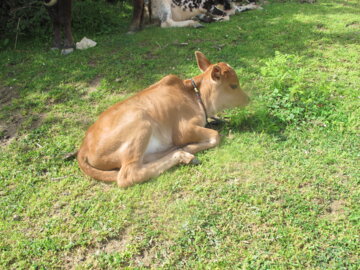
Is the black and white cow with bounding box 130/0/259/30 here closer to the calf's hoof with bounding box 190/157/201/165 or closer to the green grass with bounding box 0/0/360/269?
the green grass with bounding box 0/0/360/269

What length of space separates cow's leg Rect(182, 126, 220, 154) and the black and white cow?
16.2 ft

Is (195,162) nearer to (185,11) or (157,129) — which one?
(157,129)

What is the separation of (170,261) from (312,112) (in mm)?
2837

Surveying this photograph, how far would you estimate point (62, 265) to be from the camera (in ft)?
9.89

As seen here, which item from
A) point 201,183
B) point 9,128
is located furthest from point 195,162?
point 9,128

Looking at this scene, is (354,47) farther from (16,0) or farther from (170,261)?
(16,0)

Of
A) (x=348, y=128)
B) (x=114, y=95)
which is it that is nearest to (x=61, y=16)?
(x=114, y=95)

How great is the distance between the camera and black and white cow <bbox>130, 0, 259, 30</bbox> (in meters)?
8.76

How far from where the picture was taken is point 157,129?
4133 mm

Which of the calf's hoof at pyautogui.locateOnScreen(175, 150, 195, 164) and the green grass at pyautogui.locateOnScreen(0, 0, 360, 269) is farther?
the calf's hoof at pyautogui.locateOnScreen(175, 150, 195, 164)

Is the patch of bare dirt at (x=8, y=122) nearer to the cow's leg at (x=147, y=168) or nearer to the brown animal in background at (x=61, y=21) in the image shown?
the brown animal in background at (x=61, y=21)

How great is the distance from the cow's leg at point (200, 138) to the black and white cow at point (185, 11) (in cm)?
495

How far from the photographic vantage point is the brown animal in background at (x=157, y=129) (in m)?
3.83

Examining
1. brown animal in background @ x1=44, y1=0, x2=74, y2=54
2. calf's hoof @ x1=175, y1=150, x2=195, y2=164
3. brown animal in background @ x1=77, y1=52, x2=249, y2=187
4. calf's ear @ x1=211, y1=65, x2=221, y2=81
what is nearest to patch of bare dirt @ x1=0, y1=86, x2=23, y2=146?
brown animal in background @ x1=77, y1=52, x2=249, y2=187
